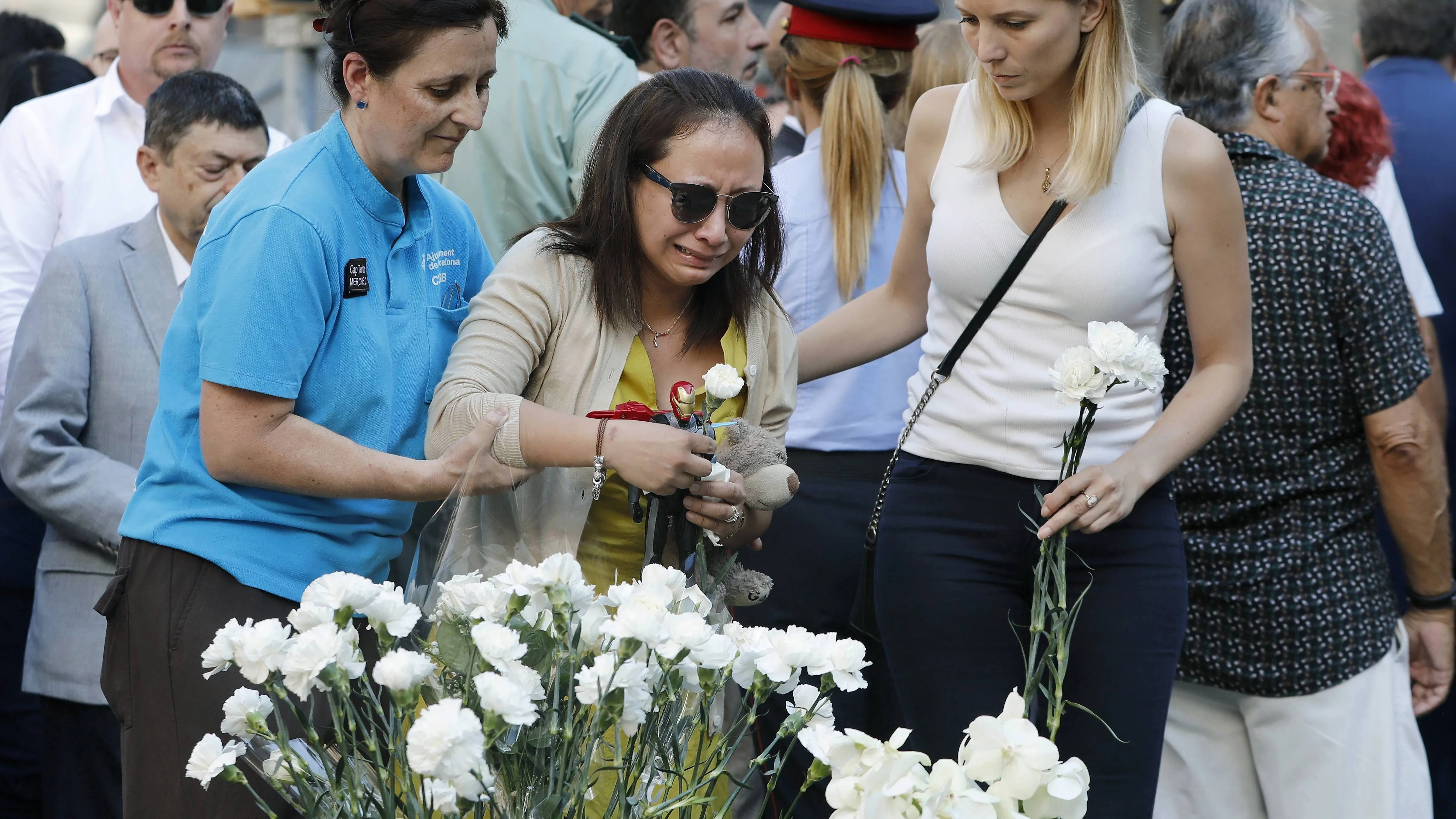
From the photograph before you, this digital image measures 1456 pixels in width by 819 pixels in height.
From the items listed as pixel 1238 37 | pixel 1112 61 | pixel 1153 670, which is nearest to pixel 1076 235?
pixel 1112 61

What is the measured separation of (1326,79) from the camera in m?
3.08

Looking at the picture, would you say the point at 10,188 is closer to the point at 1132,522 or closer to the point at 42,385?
the point at 42,385

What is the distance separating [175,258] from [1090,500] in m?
2.12

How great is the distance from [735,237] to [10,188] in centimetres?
232

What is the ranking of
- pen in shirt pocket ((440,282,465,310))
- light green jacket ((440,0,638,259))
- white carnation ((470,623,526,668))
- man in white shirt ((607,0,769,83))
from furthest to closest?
man in white shirt ((607,0,769,83))
light green jacket ((440,0,638,259))
pen in shirt pocket ((440,282,465,310))
white carnation ((470,623,526,668))

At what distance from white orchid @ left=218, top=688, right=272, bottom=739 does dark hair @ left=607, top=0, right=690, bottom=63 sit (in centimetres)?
334

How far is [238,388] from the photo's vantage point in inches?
70.2

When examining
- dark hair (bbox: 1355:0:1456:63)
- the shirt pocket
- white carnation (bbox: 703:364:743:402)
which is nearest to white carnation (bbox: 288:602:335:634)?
white carnation (bbox: 703:364:743:402)

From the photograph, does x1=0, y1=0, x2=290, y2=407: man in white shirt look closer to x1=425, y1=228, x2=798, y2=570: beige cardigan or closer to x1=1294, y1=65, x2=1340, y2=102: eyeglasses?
x1=425, y1=228, x2=798, y2=570: beige cardigan

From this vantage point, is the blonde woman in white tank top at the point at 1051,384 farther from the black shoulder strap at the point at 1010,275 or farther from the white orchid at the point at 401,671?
the white orchid at the point at 401,671

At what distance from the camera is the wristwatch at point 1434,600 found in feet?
10.1

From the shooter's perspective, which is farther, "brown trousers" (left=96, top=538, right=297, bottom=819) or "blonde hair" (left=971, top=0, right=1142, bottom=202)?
"blonde hair" (left=971, top=0, right=1142, bottom=202)

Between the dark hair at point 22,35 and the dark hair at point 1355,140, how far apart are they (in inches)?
163

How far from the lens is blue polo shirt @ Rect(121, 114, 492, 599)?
179cm
